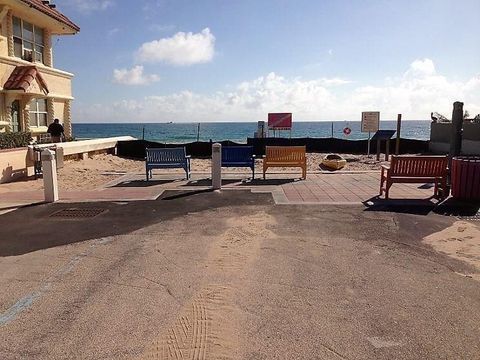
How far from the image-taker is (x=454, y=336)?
3.50 meters

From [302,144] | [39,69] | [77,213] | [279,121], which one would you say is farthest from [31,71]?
[302,144]

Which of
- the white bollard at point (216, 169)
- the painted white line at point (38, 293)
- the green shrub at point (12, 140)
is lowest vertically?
the painted white line at point (38, 293)

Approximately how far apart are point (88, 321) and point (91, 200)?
625cm

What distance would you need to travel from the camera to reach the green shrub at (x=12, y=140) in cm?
1324

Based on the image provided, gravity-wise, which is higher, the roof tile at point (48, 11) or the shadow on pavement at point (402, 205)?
the roof tile at point (48, 11)

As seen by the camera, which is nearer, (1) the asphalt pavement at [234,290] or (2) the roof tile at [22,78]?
(1) the asphalt pavement at [234,290]

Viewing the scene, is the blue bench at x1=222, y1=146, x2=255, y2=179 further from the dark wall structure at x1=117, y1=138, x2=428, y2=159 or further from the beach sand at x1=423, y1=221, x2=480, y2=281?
the dark wall structure at x1=117, y1=138, x2=428, y2=159

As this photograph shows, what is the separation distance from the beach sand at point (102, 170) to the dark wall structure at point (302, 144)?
4.25 ft

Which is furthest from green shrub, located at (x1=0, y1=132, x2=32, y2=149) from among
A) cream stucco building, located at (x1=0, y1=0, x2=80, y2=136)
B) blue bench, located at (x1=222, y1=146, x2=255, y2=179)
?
blue bench, located at (x1=222, y1=146, x2=255, y2=179)

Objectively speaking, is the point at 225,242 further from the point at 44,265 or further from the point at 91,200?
the point at 91,200

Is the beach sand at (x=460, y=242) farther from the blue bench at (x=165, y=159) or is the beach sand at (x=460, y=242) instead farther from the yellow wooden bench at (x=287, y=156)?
the blue bench at (x=165, y=159)

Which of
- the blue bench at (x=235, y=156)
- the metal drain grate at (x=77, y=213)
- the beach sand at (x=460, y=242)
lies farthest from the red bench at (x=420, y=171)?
the metal drain grate at (x=77, y=213)

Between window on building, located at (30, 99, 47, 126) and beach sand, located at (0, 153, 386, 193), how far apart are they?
3.85 metres

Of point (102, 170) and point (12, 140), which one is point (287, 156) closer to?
point (102, 170)
